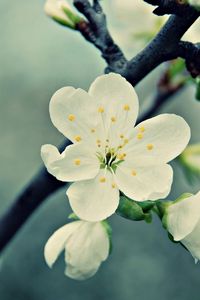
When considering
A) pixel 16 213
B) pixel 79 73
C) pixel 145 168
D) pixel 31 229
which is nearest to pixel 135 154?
pixel 145 168

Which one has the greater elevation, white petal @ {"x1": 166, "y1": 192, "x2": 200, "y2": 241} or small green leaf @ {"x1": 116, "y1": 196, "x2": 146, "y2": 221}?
small green leaf @ {"x1": 116, "y1": 196, "x2": 146, "y2": 221}

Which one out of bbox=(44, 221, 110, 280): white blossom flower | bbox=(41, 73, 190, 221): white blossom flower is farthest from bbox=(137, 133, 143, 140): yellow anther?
bbox=(44, 221, 110, 280): white blossom flower

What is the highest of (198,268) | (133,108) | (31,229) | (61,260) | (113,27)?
(133,108)

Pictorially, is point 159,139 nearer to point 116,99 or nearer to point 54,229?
point 116,99

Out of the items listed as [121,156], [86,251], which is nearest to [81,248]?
[86,251]

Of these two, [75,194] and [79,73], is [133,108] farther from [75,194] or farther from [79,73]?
[79,73]

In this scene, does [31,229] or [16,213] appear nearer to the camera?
[16,213]

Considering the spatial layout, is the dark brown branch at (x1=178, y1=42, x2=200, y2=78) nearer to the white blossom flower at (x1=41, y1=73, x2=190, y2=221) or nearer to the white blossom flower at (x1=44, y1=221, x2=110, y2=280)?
the white blossom flower at (x1=41, y1=73, x2=190, y2=221)
